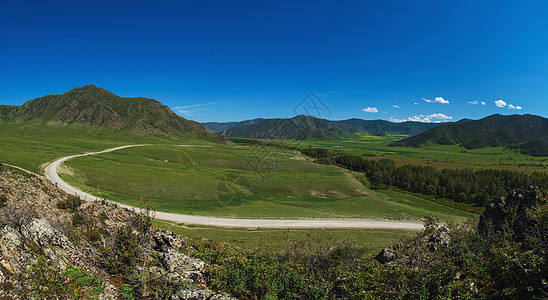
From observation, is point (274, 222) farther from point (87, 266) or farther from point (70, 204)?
point (87, 266)

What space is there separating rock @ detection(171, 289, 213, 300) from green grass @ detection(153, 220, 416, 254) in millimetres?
15908

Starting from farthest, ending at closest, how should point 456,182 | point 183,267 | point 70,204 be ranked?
point 456,182 < point 70,204 < point 183,267

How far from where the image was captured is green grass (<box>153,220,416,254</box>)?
82.0 ft

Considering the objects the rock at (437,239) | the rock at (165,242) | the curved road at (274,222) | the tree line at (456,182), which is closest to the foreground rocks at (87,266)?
the rock at (165,242)

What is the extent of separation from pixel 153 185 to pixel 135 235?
144 feet

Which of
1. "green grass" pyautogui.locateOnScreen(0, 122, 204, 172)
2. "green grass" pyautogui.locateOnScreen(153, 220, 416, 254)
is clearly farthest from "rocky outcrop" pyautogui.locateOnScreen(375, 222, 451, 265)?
"green grass" pyautogui.locateOnScreen(0, 122, 204, 172)

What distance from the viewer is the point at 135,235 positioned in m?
9.77

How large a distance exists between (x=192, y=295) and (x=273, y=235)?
22520 millimetres

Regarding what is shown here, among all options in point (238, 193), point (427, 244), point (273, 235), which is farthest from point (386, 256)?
point (238, 193)

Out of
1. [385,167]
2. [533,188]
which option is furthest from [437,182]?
[533,188]

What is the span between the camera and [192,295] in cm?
783

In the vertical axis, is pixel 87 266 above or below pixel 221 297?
above

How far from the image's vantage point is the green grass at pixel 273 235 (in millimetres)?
24984

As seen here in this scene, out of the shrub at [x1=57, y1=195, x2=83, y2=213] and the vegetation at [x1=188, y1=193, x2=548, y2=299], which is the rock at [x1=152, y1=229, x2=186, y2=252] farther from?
the shrub at [x1=57, y1=195, x2=83, y2=213]
